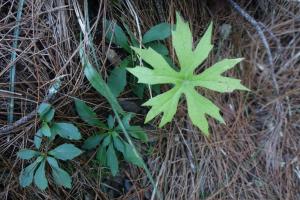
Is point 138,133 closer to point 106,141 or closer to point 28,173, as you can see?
point 106,141

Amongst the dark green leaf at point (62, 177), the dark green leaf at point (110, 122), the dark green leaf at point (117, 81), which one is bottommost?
the dark green leaf at point (62, 177)

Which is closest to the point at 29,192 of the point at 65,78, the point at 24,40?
the point at 65,78

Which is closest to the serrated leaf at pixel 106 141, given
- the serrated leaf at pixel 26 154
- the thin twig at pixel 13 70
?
the serrated leaf at pixel 26 154

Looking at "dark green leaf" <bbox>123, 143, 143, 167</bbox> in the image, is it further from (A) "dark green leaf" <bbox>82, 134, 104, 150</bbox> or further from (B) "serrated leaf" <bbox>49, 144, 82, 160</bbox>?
(B) "serrated leaf" <bbox>49, 144, 82, 160</bbox>

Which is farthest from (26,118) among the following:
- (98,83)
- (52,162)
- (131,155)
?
(131,155)

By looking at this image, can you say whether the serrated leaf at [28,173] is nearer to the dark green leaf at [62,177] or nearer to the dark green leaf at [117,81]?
the dark green leaf at [62,177]

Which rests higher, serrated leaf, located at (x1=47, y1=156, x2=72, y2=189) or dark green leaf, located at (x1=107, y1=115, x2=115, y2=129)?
dark green leaf, located at (x1=107, y1=115, x2=115, y2=129)

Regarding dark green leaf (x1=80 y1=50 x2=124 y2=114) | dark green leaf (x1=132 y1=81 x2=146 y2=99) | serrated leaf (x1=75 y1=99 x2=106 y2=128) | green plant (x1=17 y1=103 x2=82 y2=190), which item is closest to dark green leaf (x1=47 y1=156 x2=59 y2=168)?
green plant (x1=17 y1=103 x2=82 y2=190)
